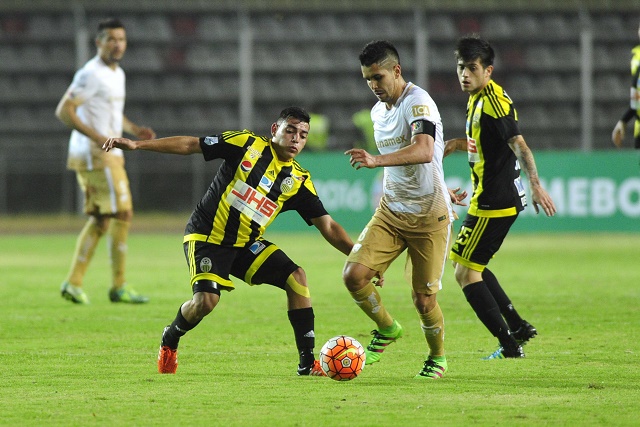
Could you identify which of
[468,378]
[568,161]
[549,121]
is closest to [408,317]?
[468,378]

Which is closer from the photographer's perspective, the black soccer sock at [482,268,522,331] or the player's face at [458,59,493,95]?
the player's face at [458,59,493,95]

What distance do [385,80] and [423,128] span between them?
41cm

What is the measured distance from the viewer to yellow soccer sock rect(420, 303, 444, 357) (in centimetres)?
660

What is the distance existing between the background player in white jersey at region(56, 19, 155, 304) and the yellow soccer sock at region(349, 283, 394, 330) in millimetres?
3988

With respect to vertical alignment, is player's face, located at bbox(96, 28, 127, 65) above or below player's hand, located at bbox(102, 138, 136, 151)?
above

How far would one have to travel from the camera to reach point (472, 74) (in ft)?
24.1

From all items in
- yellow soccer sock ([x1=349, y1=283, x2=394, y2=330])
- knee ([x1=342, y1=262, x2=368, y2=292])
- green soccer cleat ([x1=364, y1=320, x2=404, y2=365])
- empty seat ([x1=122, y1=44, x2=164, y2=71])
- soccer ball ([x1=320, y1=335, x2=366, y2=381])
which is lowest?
green soccer cleat ([x1=364, y1=320, x2=404, y2=365])

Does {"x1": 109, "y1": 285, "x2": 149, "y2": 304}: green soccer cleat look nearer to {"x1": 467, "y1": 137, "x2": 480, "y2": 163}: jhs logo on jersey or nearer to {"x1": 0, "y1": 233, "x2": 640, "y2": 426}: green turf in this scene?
{"x1": 0, "y1": 233, "x2": 640, "y2": 426}: green turf

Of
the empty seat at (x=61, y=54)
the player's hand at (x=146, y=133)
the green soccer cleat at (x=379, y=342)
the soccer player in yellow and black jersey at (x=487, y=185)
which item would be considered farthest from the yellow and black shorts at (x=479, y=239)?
the empty seat at (x=61, y=54)

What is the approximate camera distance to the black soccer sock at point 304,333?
669cm

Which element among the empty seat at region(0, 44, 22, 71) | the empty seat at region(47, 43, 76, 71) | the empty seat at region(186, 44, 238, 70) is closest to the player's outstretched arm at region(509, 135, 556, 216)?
the empty seat at region(186, 44, 238, 70)

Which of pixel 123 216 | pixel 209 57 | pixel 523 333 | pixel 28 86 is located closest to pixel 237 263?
pixel 523 333

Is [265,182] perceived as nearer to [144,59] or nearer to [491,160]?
[491,160]

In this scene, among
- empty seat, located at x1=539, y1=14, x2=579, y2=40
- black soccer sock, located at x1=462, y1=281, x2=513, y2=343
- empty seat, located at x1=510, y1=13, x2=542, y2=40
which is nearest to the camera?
black soccer sock, located at x1=462, y1=281, x2=513, y2=343
